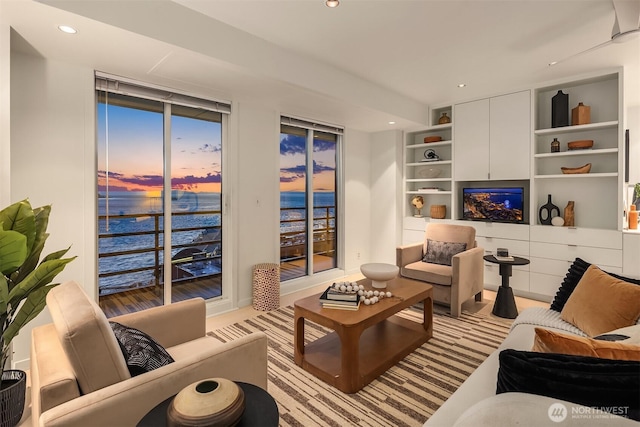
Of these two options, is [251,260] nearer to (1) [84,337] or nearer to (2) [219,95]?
(2) [219,95]

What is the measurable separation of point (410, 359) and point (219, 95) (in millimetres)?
3122

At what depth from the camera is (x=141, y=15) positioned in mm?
2168

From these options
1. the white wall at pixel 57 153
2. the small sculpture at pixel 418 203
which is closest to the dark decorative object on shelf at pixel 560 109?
the small sculpture at pixel 418 203

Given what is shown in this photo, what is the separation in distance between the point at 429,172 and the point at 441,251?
172cm

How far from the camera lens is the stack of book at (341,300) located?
234 cm

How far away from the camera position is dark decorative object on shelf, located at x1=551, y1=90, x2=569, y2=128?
3.92 metres

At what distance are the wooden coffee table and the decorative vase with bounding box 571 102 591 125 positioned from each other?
2.93m

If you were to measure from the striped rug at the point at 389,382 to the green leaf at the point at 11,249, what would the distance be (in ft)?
5.12

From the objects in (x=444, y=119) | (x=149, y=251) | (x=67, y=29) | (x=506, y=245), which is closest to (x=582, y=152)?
(x=506, y=245)

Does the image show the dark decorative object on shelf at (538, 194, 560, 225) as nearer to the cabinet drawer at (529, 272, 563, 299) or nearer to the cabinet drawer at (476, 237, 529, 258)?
the cabinet drawer at (476, 237, 529, 258)

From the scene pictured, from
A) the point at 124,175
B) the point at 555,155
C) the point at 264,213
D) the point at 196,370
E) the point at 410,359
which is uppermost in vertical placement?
the point at 555,155

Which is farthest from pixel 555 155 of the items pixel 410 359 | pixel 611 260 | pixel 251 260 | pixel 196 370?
pixel 196 370

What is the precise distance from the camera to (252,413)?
3.70ft

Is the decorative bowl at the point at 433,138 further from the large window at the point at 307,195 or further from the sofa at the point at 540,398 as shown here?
the sofa at the point at 540,398
